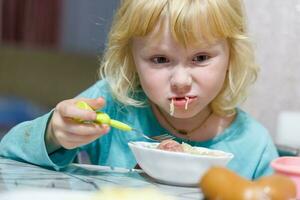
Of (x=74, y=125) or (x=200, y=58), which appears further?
(x=200, y=58)

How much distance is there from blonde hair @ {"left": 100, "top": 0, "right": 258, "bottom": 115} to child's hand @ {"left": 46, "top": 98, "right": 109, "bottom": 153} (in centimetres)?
A: 21

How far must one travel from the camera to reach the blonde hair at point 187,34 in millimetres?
971

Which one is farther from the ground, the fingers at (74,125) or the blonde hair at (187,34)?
the blonde hair at (187,34)

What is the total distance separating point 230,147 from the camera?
1.14 m

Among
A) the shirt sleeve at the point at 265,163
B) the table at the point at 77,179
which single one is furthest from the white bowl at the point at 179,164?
the shirt sleeve at the point at 265,163

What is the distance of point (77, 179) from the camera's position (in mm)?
830

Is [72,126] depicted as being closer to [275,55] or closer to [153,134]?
[153,134]

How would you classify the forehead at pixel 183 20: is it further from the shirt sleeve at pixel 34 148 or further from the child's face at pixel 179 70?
the shirt sleeve at pixel 34 148

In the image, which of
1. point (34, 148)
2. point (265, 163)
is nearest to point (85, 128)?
point (34, 148)

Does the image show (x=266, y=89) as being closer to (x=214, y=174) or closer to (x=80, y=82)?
(x=214, y=174)

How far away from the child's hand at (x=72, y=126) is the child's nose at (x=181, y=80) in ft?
0.52

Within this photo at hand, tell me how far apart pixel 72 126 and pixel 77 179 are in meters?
0.10

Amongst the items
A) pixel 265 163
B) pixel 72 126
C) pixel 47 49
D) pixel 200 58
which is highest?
pixel 200 58

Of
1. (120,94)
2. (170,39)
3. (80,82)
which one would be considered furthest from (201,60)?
(80,82)
